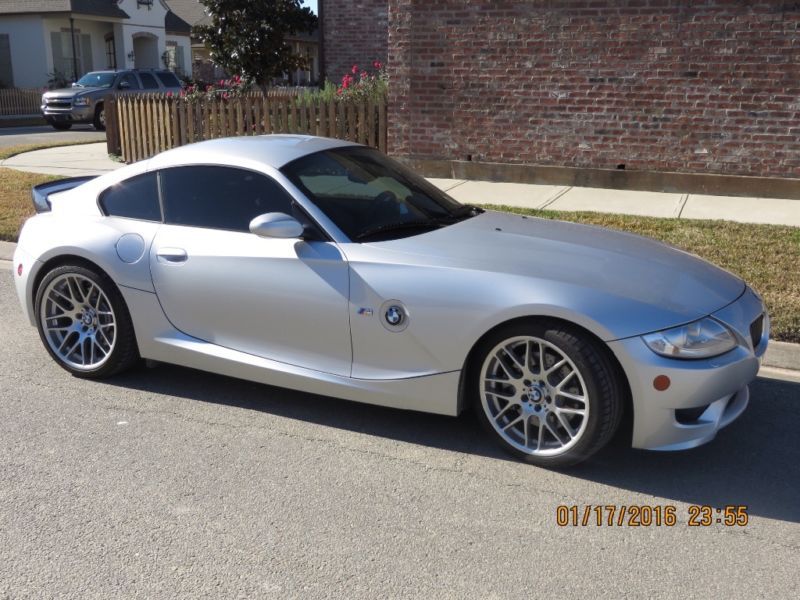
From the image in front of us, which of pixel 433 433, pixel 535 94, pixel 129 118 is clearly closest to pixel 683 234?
pixel 535 94

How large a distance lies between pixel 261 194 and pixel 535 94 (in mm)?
7342

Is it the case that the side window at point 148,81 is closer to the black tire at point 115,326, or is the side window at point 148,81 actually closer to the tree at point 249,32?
the tree at point 249,32

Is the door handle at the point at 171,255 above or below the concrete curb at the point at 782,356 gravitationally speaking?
above

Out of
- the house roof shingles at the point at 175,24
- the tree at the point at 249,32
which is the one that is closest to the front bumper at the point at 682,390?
the tree at the point at 249,32

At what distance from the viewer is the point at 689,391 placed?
145 inches

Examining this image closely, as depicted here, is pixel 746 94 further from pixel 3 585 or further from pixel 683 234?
pixel 3 585

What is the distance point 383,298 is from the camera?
4.15 meters

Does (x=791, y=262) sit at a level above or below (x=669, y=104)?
below

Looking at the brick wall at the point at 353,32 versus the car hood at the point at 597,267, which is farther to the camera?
the brick wall at the point at 353,32

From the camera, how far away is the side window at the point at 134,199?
5016 mm

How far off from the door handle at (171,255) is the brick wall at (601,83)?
24.6 feet

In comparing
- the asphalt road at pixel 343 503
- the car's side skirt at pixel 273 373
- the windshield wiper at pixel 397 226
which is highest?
the windshield wiper at pixel 397 226

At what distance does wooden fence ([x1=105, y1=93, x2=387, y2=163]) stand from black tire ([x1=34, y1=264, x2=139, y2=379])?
7.83 metres

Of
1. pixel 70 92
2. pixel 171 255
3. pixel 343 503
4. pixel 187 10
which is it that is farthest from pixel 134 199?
pixel 187 10
